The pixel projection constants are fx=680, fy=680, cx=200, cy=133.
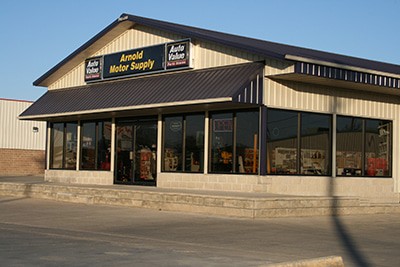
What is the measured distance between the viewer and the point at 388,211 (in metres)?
20.9

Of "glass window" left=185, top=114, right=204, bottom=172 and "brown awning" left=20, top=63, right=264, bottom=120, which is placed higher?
"brown awning" left=20, top=63, right=264, bottom=120

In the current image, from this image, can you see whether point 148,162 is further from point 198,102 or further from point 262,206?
point 262,206

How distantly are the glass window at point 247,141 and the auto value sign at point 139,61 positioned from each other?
2.88 m

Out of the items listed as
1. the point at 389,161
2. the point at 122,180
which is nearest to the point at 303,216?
the point at 389,161

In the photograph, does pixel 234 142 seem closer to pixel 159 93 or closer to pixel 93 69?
pixel 159 93

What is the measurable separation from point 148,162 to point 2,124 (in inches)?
883

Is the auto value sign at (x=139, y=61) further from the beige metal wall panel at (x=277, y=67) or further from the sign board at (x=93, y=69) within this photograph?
the beige metal wall panel at (x=277, y=67)

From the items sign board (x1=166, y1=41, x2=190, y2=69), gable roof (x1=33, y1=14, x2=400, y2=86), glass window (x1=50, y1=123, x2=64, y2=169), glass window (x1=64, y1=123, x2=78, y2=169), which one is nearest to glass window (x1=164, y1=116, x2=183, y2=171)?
sign board (x1=166, y1=41, x2=190, y2=69)

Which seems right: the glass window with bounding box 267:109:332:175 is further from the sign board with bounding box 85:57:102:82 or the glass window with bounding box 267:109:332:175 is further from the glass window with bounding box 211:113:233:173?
the sign board with bounding box 85:57:102:82

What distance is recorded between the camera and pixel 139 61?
79.9ft

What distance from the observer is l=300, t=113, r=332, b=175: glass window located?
21.5m

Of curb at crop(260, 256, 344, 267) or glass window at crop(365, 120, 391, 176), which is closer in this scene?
curb at crop(260, 256, 344, 267)

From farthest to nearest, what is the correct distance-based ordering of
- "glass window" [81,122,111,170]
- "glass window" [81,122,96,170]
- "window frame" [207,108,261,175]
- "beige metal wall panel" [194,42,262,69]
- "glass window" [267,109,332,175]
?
1. "glass window" [81,122,96,170]
2. "glass window" [81,122,111,170]
3. "beige metal wall panel" [194,42,262,69]
4. "glass window" [267,109,332,175]
5. "window frame" [207,108,261,175]

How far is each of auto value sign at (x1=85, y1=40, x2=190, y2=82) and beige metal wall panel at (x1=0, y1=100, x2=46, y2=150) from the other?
62.8 ft
